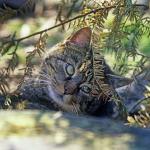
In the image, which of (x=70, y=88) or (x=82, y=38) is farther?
(x=70, y=88)

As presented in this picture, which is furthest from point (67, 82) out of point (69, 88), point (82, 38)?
point (82, 38)

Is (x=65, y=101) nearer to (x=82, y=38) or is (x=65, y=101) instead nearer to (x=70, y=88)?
(x=70, y=88)

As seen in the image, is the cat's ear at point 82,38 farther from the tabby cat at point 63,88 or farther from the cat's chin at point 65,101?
the cat's chin at point 65,101

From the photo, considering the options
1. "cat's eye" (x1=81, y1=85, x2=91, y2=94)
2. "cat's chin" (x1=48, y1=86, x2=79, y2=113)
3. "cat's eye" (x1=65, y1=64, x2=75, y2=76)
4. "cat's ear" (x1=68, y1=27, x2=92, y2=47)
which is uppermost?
"cat's ear" (x1=68, y1=27, x2=92, y2=47)

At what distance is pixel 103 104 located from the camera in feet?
8.18

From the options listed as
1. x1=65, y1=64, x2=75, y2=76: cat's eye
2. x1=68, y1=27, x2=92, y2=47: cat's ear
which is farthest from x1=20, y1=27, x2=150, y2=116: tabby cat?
x1=68, y1=27, x2=92, y2=47: cat's ear

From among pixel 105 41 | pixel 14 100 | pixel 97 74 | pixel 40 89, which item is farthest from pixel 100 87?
pixel 40 89

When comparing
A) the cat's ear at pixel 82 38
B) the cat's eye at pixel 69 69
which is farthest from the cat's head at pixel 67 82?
the cat's ear at pixel 82 38

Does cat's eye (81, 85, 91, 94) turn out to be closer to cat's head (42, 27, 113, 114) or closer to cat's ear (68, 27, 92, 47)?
cat's head (42, 27, 113, 114)

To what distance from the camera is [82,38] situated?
7.04ft

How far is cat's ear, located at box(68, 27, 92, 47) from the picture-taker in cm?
205

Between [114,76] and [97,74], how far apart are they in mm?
758

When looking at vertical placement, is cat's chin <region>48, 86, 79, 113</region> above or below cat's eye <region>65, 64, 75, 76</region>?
below

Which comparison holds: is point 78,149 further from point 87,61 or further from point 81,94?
point 81,94
